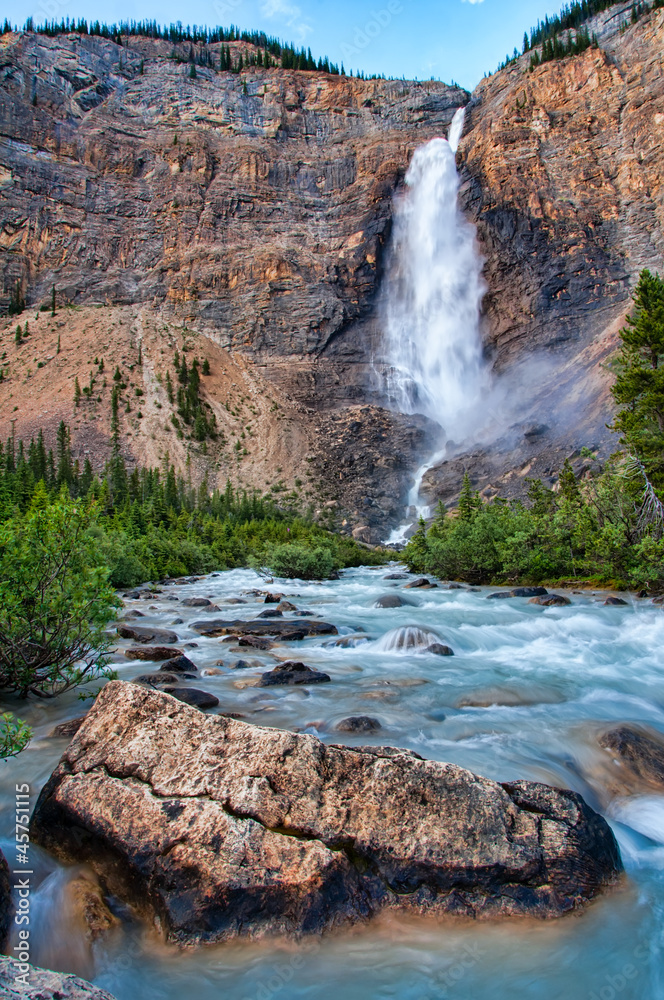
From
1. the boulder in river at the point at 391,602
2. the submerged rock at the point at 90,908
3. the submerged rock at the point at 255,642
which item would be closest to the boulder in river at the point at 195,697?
the submerged rock at the point at 90,908

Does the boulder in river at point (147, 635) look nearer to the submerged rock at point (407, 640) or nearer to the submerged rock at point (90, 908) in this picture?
the submerged rock at point (407, 640)

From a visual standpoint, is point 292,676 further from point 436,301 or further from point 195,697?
point 436,301

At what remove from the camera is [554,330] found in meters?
62.0

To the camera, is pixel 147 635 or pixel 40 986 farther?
→ pixel 147 635

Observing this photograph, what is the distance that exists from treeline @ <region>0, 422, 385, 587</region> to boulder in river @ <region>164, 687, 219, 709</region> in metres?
9.00

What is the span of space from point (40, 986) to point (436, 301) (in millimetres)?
77755

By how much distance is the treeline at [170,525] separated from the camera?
2522 cm

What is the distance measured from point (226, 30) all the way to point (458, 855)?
463 feet

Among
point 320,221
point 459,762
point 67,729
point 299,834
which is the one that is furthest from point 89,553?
point 320,221

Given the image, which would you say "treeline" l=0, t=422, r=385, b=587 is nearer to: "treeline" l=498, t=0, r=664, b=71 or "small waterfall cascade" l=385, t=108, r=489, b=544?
"small waterfall cascade" l=385, t=108, r=489, b=544

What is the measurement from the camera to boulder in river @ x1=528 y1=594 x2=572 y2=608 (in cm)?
1620

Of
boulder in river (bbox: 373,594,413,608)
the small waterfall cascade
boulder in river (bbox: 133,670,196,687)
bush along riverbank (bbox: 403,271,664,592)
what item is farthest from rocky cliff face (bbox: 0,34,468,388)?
boulder in river (bbox: 133,670,196,687)

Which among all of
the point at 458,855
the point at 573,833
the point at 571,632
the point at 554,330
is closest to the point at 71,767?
the point at 458,855

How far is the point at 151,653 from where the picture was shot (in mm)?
10164
